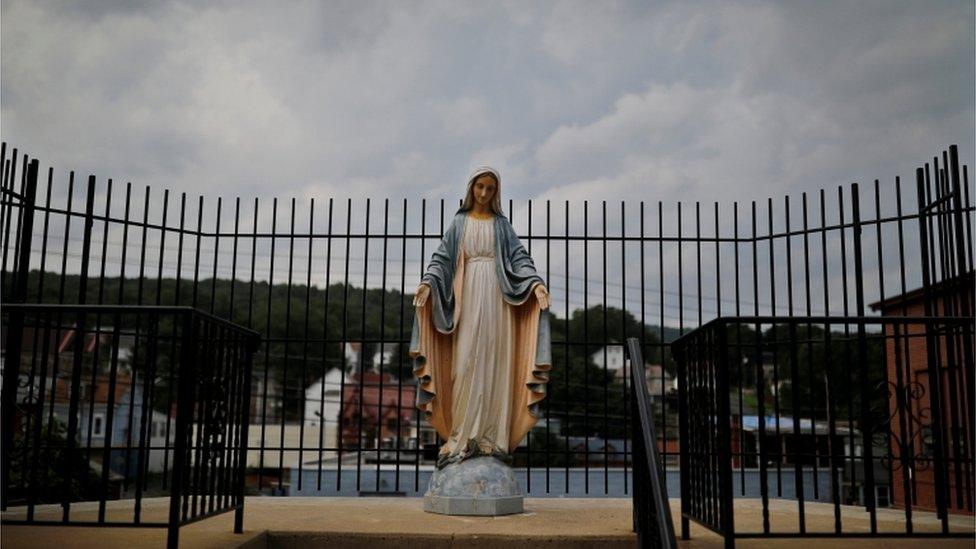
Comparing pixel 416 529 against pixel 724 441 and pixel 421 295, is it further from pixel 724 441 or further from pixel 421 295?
pixel 724 441

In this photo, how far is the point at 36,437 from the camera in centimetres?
430

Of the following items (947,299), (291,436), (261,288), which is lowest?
(291,436)

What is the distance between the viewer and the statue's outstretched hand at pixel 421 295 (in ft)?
22.0

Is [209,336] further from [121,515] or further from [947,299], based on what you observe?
[947,299]

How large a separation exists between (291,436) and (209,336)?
37810 millimetres

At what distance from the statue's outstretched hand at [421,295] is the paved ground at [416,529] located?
1666mm

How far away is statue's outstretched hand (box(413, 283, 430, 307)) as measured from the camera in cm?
669

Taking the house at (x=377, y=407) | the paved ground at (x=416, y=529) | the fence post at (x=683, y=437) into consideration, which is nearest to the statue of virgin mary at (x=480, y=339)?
the house at (x=377, y=407)

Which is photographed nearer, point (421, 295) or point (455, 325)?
point (421, 295)

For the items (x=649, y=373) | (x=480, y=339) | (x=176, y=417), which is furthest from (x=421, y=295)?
(x=649, y=373)

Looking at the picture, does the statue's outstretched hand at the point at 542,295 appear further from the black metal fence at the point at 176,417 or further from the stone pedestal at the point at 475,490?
the black metal fence at the point at 176,417

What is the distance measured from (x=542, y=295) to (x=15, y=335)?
12.3 feet

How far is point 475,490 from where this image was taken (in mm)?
6387

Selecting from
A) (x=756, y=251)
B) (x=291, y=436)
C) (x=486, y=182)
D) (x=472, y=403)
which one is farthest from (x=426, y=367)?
(x=291, y=436)
